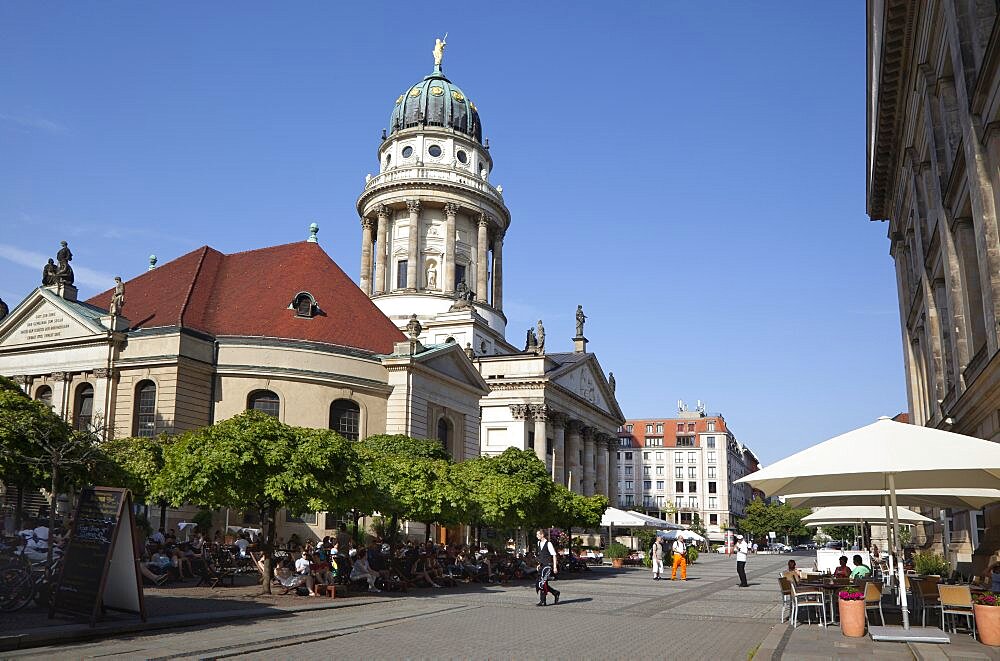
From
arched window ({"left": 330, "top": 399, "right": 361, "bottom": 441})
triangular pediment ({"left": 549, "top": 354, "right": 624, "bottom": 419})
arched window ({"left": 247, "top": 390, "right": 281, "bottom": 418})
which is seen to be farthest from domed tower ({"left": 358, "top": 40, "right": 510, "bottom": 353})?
arched window ({"left": 247, "top": 390, "right": 281, "bottom": 418})

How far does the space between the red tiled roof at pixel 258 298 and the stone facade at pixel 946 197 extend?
24.6 meters

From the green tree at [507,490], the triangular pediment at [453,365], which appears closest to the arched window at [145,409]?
the triangular pediment at [453,365]

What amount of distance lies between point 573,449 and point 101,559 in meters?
61.0

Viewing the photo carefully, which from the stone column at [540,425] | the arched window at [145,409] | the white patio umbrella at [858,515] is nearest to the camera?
the white patio umbrella at [858,515]

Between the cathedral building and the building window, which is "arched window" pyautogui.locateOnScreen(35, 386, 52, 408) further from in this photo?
the building window

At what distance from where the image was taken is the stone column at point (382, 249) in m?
→ 73.8

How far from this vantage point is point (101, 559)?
1479 centimetres

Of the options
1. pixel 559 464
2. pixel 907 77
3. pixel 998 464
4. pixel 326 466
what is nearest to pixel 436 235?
pixel 559 464

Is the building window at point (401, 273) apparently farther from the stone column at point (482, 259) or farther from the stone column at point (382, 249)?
the stone column at point (482, 259)

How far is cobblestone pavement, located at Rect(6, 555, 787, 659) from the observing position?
43.8ft

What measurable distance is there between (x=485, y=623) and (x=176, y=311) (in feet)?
93.5

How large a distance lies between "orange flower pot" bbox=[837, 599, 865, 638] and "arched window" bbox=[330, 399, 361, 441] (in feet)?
94.6

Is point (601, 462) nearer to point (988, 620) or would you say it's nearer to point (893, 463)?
point (988, 620)

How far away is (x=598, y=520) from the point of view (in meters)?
43.2
